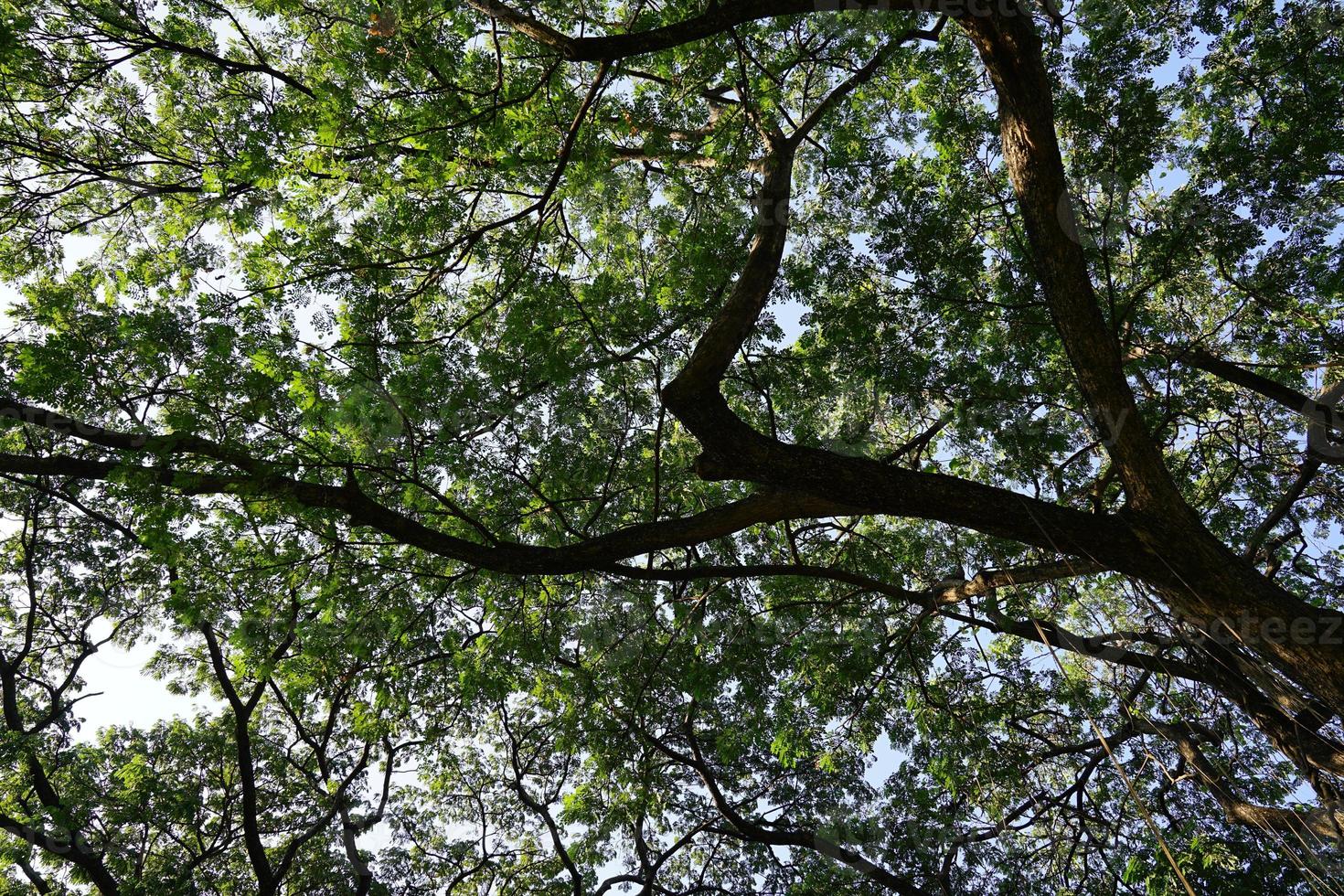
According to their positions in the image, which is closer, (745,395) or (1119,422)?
(1119,422)

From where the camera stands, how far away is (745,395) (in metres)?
6.56

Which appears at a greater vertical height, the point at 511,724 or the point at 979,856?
the point at 511,724

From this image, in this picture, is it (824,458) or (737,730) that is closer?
(824,458)

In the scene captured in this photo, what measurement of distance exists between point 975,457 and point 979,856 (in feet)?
13.2

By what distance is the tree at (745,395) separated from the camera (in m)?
3.94

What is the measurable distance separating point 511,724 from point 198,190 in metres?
6.43

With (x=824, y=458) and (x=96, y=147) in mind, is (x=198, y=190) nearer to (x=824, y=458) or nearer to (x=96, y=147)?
(x=96, y=147)

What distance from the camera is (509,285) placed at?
5.33 m

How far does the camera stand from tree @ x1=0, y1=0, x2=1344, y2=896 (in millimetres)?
3941

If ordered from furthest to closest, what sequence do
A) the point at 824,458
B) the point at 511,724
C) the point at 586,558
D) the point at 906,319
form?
the point at 511,724
the point at 906,319
the point at 586,558
the point at 824,458

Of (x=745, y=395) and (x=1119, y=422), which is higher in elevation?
(x=745, y=395)

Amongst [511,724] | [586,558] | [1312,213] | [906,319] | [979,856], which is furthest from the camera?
[511,724]

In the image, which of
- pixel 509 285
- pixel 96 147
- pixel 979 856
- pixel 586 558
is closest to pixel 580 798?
pixel 979 856

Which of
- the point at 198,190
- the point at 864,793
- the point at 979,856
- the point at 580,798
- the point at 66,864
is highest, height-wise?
the point at 198,190
